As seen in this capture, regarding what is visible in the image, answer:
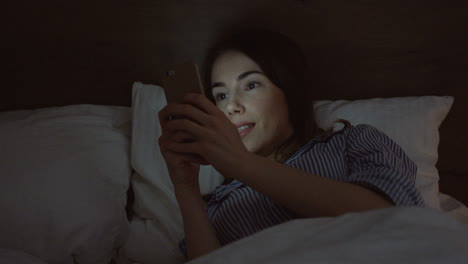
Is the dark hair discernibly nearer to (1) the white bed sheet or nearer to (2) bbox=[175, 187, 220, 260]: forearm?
(2) bbox=[175, 187, 220, 260]: forearm

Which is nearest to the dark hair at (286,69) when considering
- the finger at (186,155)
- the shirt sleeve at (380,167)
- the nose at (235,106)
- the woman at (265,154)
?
the woman at (265,154)

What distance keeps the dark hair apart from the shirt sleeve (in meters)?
0.23

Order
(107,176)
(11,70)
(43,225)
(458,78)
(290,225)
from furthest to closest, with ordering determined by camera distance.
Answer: (11,70), (458,78), (107,176), (43,225), (290,225)

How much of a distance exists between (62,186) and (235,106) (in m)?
0.57

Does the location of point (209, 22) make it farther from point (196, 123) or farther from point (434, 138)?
point (434, 138)

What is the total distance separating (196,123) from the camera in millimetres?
694

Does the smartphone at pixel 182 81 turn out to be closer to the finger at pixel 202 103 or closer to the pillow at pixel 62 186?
the finger at pixel 202 103

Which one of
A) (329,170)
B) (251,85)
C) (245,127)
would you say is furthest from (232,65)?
(329,170)

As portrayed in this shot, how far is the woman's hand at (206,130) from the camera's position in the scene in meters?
0.66

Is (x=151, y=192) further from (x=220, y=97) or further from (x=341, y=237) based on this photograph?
(x=341, y=237)

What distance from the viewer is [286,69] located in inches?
40.9

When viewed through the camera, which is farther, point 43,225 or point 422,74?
point 422,74

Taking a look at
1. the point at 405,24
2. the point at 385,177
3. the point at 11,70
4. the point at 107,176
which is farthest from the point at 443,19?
the point at 11,70

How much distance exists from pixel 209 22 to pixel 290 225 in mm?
924
